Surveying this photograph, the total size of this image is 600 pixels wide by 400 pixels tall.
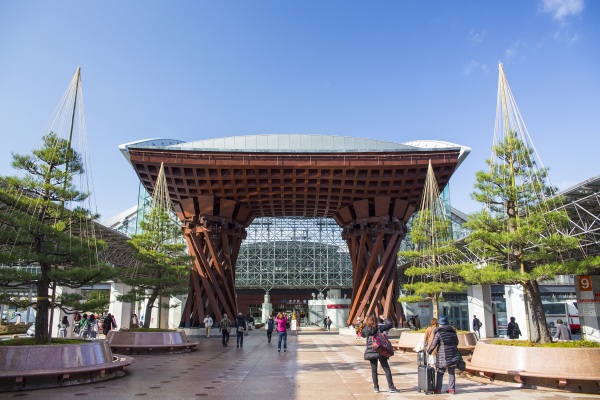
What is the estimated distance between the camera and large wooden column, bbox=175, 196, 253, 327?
89.5 feet

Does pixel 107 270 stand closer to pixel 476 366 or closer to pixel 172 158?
pixel 476 366

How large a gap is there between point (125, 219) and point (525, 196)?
54455 mm

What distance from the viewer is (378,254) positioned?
28.1 metres

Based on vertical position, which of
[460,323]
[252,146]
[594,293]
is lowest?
[460,323]

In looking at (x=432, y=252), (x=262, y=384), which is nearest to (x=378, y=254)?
(x=432, y=252)

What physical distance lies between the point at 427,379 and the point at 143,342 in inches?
442

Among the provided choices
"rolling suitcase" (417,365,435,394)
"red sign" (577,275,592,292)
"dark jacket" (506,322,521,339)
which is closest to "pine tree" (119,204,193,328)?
"rolling suitcase" (417,365,435,394)

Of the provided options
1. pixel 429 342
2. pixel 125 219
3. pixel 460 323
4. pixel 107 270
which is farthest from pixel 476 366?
pixel 125 219

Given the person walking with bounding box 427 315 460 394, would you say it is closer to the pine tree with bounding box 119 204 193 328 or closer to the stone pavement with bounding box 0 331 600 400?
the stone pavement with bounding box 0 331 600 400

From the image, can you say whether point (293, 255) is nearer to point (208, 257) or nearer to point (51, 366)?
point (208, 257)

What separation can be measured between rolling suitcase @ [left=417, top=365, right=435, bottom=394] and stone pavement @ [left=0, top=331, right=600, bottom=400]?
0.54 ft

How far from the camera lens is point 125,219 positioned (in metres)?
58.9

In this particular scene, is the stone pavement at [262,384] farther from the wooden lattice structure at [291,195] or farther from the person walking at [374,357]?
the wooden lattice structure at [291,195]

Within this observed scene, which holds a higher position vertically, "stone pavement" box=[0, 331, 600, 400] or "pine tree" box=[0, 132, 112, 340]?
"pine tree" box=[0, 132, 112, 340]
